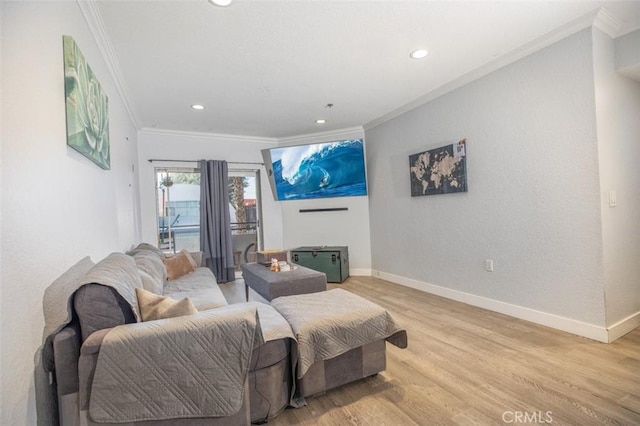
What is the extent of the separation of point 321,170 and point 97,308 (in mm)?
3833

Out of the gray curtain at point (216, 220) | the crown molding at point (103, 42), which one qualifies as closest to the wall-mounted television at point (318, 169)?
the gray curtain at point (216, 220)

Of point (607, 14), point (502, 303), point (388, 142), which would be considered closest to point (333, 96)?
point (388, 142)

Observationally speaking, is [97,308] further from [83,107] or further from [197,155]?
[197,155]

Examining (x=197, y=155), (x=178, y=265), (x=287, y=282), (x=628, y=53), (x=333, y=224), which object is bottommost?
(x=287, y=282)

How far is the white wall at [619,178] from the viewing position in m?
2.28

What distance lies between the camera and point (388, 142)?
439cm

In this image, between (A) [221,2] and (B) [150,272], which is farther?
(B) [150,272]

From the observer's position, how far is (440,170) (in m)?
3.52

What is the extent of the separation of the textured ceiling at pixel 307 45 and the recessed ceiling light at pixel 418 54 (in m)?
0.06

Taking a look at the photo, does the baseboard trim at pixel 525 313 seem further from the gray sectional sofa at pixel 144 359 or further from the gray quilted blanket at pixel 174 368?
the gray quilted blanket at pixel 174 368

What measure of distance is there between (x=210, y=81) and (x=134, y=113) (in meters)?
1.45

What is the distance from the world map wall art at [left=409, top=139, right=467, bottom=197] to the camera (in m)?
3.27

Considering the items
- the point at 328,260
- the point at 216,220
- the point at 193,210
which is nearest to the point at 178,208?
the point at 193,210

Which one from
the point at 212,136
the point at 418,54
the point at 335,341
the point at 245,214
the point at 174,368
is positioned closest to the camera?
the point at 174,368
